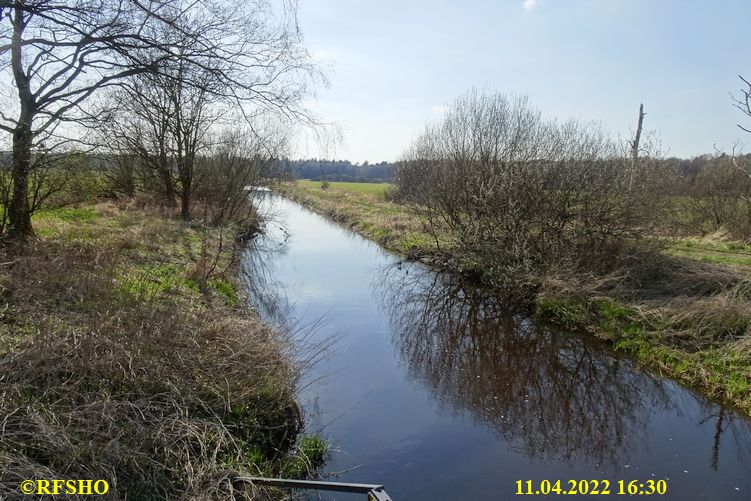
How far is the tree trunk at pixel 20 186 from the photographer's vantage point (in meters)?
8.57

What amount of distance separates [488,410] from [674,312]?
4817 millimetres

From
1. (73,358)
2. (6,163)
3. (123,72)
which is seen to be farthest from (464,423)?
(6,163)

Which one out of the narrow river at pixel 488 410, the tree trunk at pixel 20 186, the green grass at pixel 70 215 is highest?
the tree trunk at pixel 20 186

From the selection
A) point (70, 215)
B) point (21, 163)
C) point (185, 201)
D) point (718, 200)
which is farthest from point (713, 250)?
point (70, 215)

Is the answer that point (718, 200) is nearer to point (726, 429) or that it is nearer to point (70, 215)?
point (726, 429)

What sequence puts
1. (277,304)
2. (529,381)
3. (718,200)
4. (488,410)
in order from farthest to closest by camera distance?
(718,200)
(277,304)
(529,381)
(488,410)

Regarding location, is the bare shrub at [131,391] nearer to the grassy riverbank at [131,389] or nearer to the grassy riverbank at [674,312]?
the grassy riverbank at [131,389]

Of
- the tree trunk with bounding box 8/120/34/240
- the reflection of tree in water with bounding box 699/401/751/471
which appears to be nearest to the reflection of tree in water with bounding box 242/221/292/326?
the tree trunk with bounding box 8/120/34/240

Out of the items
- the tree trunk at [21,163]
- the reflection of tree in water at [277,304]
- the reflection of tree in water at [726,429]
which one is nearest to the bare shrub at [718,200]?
the reflection of tree in water at [726,429]

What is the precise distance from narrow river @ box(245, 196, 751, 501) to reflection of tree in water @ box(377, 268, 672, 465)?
29 millimetres

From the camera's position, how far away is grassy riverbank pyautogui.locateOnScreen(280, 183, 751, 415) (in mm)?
8086

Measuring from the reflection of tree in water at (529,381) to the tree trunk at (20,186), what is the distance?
24.3 ft

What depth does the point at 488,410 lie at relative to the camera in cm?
749

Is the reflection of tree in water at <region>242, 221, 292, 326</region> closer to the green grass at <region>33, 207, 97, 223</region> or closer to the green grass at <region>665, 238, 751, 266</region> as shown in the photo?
the green grass at <region>33, 207, 97, 223</region>
